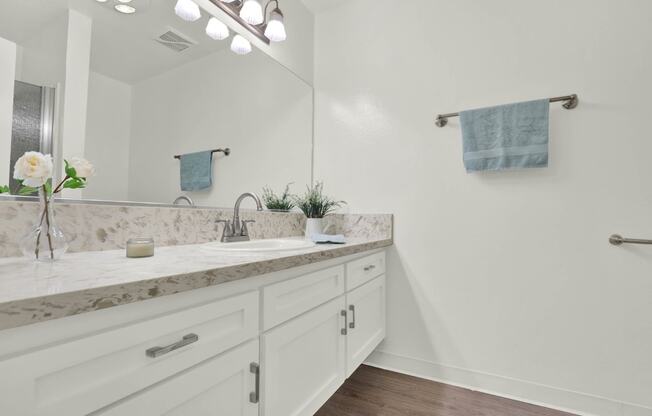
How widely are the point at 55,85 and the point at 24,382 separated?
878 mm

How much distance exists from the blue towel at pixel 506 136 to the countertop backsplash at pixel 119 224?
113cm

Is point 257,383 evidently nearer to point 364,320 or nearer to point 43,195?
point 43,195

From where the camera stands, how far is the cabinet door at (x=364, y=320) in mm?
1396

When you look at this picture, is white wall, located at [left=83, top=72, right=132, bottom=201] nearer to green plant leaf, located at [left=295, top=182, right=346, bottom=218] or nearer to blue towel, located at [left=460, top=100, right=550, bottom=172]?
green plant leaf, located at [left=295, top=182, right=346, bottom=218]

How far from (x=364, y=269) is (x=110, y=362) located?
1170mm

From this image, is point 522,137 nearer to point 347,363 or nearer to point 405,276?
point 405,276

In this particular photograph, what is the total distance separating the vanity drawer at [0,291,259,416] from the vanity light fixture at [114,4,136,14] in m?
1.08

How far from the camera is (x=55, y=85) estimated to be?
0.95 meters

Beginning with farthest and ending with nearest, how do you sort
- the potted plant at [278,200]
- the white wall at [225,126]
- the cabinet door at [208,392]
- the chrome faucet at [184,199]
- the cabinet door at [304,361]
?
the potted plant at [278,200] → the chrome faucet at [184,199] → the white wall at [225,126] → the cabinet door at [304,361] → the cabinet door at [208,392]

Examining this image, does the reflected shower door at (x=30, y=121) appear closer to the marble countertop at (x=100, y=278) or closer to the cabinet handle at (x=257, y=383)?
the marble countertop at (x=100, y=278)

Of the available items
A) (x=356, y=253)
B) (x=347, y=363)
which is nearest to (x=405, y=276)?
(x=356, y=253)

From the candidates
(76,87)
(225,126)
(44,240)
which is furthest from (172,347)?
(225,126)

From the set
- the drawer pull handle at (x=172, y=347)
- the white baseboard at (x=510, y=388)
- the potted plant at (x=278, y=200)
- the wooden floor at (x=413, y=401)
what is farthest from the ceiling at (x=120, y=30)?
the white baseboard at (x=510, y=388)

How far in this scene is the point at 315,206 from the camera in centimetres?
192
